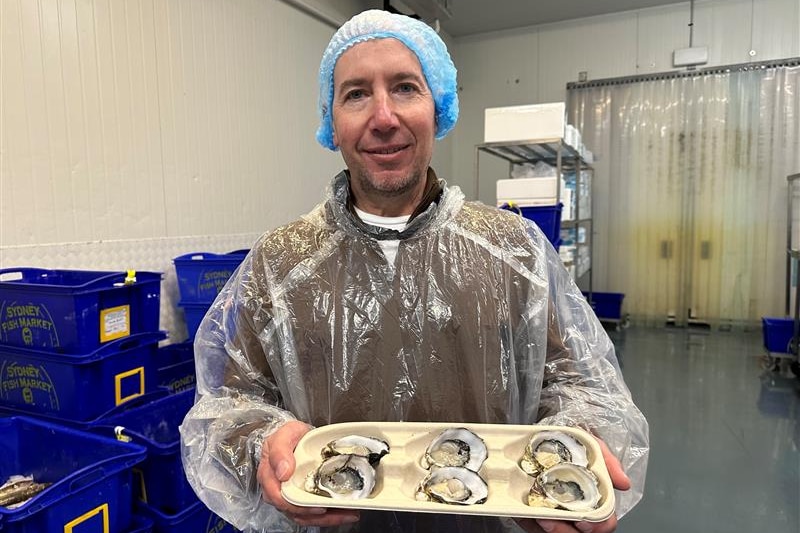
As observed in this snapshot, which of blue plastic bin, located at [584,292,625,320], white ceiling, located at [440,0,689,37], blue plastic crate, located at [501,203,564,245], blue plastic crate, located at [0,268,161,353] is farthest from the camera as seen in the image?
blue plastic bin, located at [584,292,625,320]

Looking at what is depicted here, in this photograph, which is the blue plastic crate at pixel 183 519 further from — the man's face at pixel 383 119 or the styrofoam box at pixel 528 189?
the styrofoam box at pixel 528 189

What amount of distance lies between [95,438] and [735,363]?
4.36m

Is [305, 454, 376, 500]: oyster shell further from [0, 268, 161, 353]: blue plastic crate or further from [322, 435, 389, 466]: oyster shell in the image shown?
[0, 268, 161, 353]: blue plastic crate

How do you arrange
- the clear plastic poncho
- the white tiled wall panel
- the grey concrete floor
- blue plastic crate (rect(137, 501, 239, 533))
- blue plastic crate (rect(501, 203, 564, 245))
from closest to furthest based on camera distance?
the clear plastic poncho → blue plastic crate (rect(137, 501, 239, 533)) → the white tiled wall panel → the grey concrete floor → blue plastic crate (rect(501, 203, 564, 245))

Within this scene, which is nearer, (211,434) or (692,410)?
(211,434)

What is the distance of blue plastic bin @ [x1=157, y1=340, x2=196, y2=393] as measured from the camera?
225 centimetres

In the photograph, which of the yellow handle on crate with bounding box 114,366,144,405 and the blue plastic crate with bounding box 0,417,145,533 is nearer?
the blue plastic crate with bounding box 0,417,145,533

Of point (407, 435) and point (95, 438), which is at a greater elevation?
point (407, 435)

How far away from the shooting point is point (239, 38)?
307 centimetres

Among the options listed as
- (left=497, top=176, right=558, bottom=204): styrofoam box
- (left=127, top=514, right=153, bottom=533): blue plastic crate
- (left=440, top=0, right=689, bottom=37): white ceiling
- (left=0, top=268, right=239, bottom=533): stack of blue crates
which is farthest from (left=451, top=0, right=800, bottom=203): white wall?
(left=127, top=514, right=153, bottom=533): blue plastic crate

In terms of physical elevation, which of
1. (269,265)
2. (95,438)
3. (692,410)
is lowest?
(692,410)

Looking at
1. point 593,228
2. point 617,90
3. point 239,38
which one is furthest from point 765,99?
point 239,38

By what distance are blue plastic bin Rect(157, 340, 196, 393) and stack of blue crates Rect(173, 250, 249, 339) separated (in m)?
0.11

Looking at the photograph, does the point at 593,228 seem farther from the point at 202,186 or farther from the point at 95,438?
the point at 95,438
